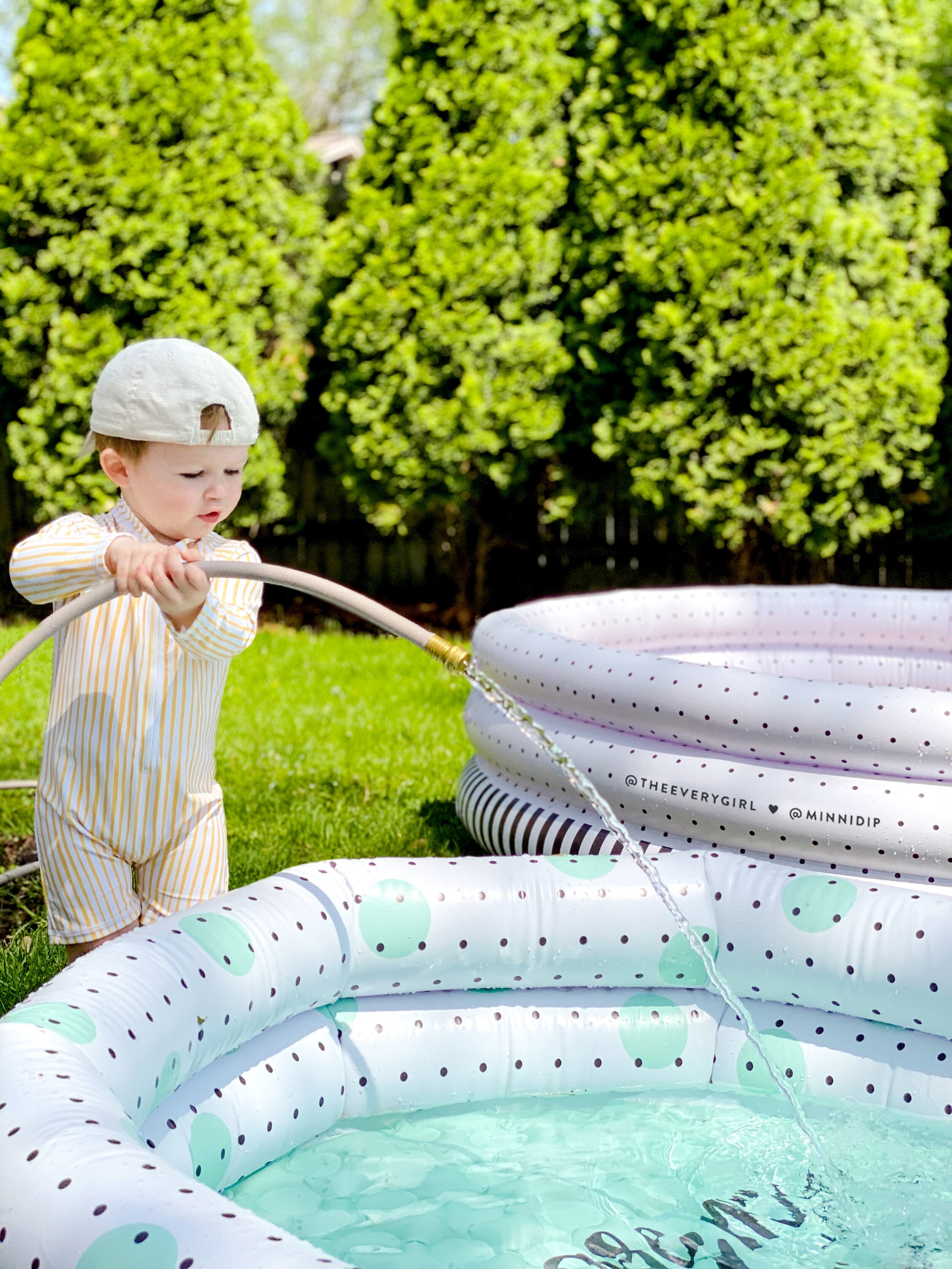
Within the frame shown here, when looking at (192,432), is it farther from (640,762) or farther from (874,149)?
(874,149)

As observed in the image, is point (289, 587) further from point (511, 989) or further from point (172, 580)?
point (511, 989)

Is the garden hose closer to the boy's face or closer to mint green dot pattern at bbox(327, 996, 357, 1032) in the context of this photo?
the boy's face

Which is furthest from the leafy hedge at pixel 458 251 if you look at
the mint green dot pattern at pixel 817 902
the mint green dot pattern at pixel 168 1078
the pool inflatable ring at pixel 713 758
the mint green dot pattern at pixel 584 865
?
the mint green dot pattern at pixel 168 1078

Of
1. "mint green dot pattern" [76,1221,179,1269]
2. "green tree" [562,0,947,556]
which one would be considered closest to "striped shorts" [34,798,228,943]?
"mint green dot pattern" [76,1221,179,1269]

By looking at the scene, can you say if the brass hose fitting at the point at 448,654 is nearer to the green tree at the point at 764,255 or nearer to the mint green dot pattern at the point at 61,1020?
the mint green dot pattern at the point at 61,1020

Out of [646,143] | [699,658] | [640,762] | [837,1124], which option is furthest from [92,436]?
[646,143]

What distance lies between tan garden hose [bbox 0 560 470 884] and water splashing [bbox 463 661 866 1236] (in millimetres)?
57

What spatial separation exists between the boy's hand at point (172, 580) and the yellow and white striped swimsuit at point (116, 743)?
306 mm

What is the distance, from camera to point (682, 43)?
24.6 feet

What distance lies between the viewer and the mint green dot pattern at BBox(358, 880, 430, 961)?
8.25 feet

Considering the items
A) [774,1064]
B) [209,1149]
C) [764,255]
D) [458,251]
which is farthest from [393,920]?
[458,251]

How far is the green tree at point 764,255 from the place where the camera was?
24.5ft

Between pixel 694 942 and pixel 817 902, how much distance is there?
1.00 ft

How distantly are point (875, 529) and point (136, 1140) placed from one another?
713 cm
